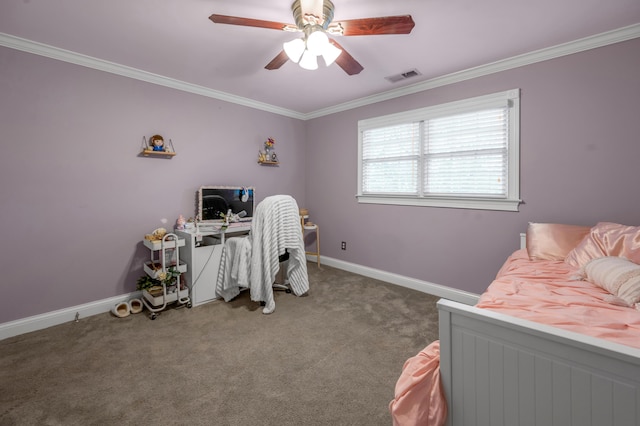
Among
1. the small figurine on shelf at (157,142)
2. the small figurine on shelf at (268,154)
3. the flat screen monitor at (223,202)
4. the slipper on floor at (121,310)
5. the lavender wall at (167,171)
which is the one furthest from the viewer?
the small figurine on shelf at (268,154)

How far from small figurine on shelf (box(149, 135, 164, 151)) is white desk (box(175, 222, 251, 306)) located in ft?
2.98

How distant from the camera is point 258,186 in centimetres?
414

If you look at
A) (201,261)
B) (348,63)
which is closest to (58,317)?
(201,261)

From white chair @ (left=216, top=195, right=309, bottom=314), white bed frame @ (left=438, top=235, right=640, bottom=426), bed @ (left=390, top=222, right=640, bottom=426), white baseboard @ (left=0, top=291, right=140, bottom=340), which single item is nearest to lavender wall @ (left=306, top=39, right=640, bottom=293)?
bed @ (left=390, top=222, right=640, bottom=426)

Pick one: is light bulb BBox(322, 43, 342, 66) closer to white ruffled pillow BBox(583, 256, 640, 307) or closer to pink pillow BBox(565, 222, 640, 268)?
white ruffled pillow BBox(583, 256, 640, 307)

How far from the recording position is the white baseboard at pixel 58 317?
2.37m

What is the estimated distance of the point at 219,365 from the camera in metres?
1.96

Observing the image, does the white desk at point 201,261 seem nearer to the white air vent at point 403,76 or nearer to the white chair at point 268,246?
the white chair at point 268,246

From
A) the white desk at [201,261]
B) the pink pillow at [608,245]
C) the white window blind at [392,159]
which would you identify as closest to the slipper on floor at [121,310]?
the white desk at [201,261]

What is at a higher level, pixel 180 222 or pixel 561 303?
pixel 180 222

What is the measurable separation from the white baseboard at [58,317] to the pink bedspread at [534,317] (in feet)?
9.63

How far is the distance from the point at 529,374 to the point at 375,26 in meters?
1.88

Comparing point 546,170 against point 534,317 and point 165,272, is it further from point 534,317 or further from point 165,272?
point 165,272

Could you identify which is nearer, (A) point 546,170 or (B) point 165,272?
(A) point 546,170
